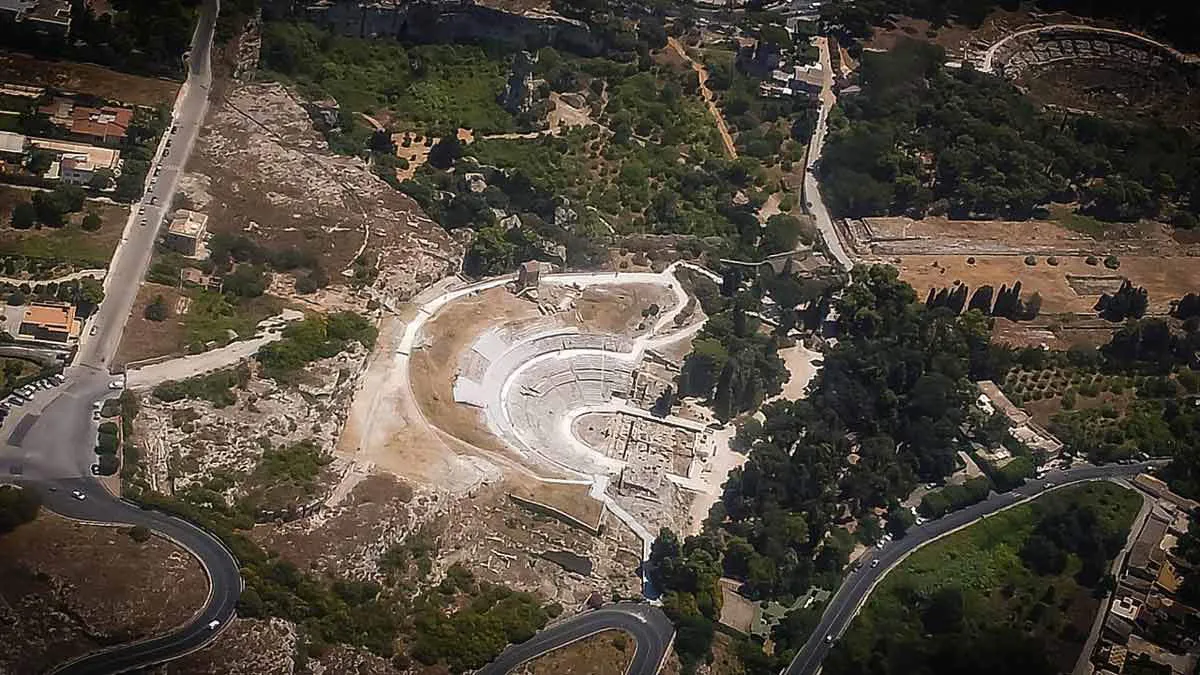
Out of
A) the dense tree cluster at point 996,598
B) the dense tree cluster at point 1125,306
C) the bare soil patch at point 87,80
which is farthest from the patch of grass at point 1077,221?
the bare soil patch at point 87,80

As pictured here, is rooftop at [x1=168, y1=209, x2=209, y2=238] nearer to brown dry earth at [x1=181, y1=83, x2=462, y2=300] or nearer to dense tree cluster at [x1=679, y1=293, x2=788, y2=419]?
brown dry earth at [x1=181, y1=83, x2=462, y2=300]

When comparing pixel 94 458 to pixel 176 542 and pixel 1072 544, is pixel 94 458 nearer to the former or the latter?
pixel 176 542

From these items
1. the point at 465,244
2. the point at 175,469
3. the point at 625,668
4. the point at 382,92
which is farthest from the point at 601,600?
the point at 382,92

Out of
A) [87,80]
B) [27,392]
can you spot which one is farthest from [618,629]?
[87,80]

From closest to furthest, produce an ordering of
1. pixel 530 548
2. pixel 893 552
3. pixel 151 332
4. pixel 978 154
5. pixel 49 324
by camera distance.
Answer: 1. pixel 530 548
2. pixel 49 324
3. pixel 151 332
4. pixel 893 552
5. pixel 978 154

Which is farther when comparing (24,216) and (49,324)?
(24,216)

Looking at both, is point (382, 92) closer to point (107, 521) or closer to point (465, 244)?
point (465, 244)

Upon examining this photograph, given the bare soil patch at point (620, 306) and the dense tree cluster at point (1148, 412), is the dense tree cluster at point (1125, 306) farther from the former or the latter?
the bare soil patch at point (620, 306)
